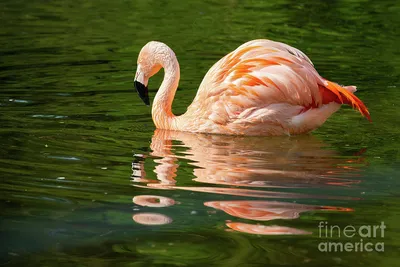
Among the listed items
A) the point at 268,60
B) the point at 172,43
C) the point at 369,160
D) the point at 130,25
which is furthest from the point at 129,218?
the point at 130,25

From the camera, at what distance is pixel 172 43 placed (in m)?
12.0

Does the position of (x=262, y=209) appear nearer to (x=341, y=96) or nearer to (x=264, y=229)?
(x=264, y=229)

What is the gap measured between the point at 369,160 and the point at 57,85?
410 cm

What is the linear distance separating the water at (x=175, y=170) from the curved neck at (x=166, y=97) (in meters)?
0.15

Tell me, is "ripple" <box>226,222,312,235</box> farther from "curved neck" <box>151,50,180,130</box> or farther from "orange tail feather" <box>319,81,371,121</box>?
"curved neck" <box>151,50,180,130</box>

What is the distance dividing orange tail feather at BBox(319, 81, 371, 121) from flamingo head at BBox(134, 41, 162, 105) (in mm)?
1488

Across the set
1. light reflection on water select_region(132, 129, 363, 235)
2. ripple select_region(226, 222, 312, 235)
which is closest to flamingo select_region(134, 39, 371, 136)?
light reflection on water select_region(132, 129, 363, 235)

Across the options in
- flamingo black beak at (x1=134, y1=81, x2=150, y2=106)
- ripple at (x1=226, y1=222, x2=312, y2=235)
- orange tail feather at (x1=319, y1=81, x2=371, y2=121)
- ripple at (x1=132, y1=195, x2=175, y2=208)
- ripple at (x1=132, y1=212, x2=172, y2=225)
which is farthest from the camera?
flamingo black beak at (x1=134, y1=81, x2=150, y2=106)

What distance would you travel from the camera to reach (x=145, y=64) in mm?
7812

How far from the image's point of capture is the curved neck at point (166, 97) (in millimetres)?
7727

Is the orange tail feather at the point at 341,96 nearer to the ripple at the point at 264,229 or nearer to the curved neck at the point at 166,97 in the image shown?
the curved neck at the point at 166,97

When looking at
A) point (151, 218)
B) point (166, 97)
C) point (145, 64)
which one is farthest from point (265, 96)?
point (151, 218)

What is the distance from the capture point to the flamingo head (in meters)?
7.80

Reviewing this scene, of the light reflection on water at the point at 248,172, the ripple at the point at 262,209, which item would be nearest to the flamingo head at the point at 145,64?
the light reflection on water at the point at 248,172
